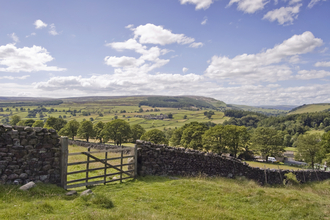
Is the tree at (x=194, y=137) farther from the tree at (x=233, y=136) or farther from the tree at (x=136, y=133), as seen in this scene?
the tree at (x=136, y=133)

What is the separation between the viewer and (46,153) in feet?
29.7

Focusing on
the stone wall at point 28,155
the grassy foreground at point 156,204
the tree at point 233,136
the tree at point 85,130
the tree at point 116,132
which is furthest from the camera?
the tree at point 85,130

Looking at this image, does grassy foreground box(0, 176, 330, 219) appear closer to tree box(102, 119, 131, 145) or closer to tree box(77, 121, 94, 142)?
tree box(102, 119, 131, 145)

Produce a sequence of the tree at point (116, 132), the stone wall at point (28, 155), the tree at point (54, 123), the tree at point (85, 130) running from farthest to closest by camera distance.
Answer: the tree at point (54, 123)
the tree at point (85, 130)
the tree at point (116, 132)
the stone wall at point (28, 155)

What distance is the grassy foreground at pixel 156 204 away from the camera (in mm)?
6266

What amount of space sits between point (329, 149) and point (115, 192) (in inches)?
2107

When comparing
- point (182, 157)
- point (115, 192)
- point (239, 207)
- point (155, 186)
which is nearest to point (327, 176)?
point (182, 157)

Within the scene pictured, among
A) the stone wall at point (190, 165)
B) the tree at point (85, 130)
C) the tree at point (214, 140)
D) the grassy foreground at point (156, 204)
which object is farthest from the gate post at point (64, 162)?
the tree at point (85, 130)

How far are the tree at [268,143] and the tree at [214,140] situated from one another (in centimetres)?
1527

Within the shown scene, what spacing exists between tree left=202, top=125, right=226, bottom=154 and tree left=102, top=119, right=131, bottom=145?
2468 cm

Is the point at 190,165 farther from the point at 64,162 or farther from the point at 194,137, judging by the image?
the point at 194,137

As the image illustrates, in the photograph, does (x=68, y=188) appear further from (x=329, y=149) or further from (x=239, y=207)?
(x=329, y=149)

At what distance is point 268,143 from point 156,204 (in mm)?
64148

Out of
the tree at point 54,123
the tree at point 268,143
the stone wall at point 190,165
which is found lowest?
the tree at point 268,143
